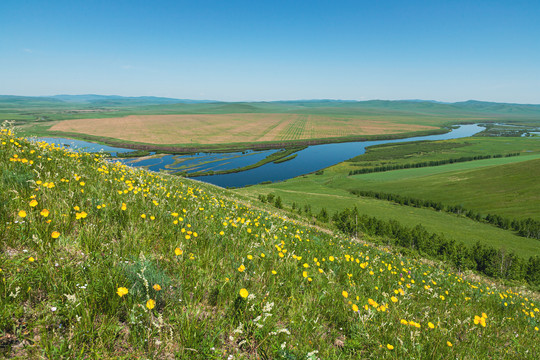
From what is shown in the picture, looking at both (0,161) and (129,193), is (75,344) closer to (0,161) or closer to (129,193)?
(129,193)

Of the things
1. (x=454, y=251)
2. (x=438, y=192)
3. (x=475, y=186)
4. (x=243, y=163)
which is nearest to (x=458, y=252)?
(x=454, y=251)

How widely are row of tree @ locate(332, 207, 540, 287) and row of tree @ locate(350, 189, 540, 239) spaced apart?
2786 centimetres

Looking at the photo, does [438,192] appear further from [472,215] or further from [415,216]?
[415,216]

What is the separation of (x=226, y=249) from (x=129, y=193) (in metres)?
2.82

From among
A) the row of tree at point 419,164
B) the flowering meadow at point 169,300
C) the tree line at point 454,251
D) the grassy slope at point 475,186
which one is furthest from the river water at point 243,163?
the flowering meadow at point 169,300

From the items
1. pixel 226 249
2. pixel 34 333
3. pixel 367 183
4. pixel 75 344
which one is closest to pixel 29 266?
pixel 34 333

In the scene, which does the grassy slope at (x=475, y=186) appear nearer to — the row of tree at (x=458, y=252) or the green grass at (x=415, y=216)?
the green grass at (x=415, y=216)

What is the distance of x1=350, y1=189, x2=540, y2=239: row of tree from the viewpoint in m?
63.8

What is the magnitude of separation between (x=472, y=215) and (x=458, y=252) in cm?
4598

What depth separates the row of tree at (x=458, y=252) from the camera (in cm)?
3906

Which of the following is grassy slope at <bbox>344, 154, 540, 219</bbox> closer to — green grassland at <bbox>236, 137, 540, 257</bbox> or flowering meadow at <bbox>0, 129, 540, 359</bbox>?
green grassland at <bbox>236, 137, 540, 257</bbox>

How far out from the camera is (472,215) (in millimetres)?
75562

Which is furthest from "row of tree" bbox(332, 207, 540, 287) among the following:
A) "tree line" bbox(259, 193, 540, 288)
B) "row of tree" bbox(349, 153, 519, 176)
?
"row of tree" bbox(349, 153, 519, 176)

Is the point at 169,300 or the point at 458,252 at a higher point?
the point at 169,300
